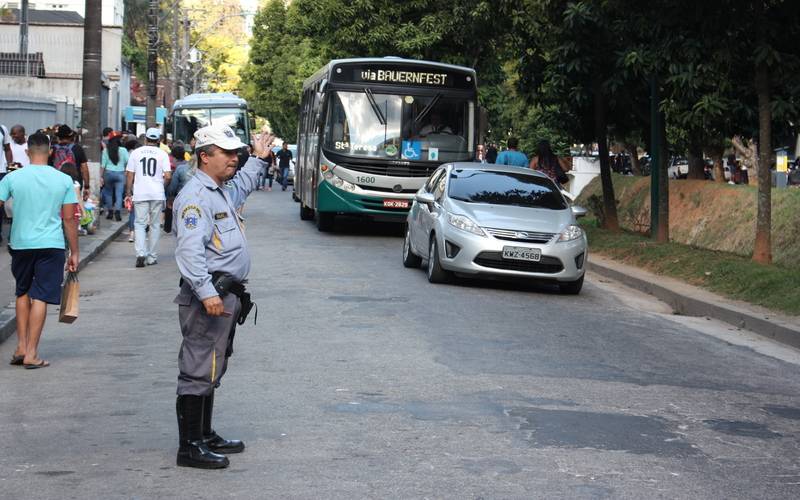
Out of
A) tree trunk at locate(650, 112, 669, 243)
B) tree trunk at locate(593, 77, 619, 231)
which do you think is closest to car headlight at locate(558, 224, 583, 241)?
tree trunk at locate(650, 112, 669, 243)

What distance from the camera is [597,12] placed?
66.9 feet

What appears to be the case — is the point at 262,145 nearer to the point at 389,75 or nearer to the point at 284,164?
the point at 389,75

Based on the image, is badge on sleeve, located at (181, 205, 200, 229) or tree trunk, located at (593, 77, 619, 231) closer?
badge on sleeve, located at (181, 205, 200, 229)

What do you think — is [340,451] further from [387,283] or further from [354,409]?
[387,283]

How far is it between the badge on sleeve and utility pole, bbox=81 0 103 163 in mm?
17288

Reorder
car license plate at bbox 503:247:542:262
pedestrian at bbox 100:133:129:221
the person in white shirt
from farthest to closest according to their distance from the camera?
pedestrian at bbox 100:133:129:221
the person in white shirt
car license plate at bbox 503:247:542:262

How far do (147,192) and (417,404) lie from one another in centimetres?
1032

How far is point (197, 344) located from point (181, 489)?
2.64 feet

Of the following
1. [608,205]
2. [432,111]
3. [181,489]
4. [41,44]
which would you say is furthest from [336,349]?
[41,44]

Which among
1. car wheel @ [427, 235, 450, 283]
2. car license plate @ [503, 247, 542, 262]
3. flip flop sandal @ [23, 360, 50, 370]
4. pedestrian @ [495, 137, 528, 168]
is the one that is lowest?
flip flop sandal @ [23, 360, 50, 370]

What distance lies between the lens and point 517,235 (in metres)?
15.3

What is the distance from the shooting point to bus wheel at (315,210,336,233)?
79.1 ft

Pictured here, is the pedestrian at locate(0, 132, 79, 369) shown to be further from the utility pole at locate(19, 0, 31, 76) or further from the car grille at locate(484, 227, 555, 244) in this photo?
the utility pole at locate(19, 0, 31, 76)

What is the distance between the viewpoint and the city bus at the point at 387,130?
22.9 m
